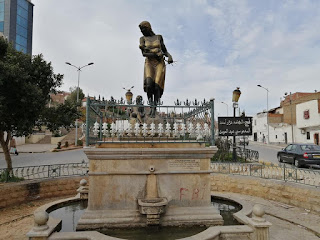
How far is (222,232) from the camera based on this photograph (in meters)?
4.08

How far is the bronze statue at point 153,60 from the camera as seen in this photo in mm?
6637

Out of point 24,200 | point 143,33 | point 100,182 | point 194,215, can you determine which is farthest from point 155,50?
point 24,200

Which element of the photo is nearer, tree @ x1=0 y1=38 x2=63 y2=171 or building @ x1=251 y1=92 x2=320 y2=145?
tree @ x1=0 y1=38 x2=63 y2=171

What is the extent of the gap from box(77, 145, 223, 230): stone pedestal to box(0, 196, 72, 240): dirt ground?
1.85 metres

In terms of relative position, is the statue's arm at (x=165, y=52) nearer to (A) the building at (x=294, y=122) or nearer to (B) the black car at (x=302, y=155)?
(B) the black car at (x=302, y=155)

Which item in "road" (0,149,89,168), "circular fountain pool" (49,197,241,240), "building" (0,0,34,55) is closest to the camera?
"circular fountain pool" (49,197,241,240)

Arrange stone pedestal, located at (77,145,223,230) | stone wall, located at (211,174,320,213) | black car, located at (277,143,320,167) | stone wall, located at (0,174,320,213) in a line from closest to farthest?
stone pedestal, located at (77,145,223,230), stone wall, located at (211,174,320,213), stone wall, located at (0,174,320,213), black car, located at (277,143,320,167)

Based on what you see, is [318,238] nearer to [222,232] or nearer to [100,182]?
[222,232]

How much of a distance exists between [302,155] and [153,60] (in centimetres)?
1171

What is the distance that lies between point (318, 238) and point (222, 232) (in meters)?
2.52

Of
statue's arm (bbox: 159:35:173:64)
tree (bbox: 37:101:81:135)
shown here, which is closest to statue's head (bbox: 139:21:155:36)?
statue's arm (bbox: 159:35:173:64)

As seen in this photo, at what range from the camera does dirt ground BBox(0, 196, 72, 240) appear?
5109mm

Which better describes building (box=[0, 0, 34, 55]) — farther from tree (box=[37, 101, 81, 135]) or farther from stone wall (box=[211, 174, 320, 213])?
Answer: stone wall (box=[211, 174, 320, 213])

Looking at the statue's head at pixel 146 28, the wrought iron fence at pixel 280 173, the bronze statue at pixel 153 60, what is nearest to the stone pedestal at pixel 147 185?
the bronze statue at pixel 153 60
